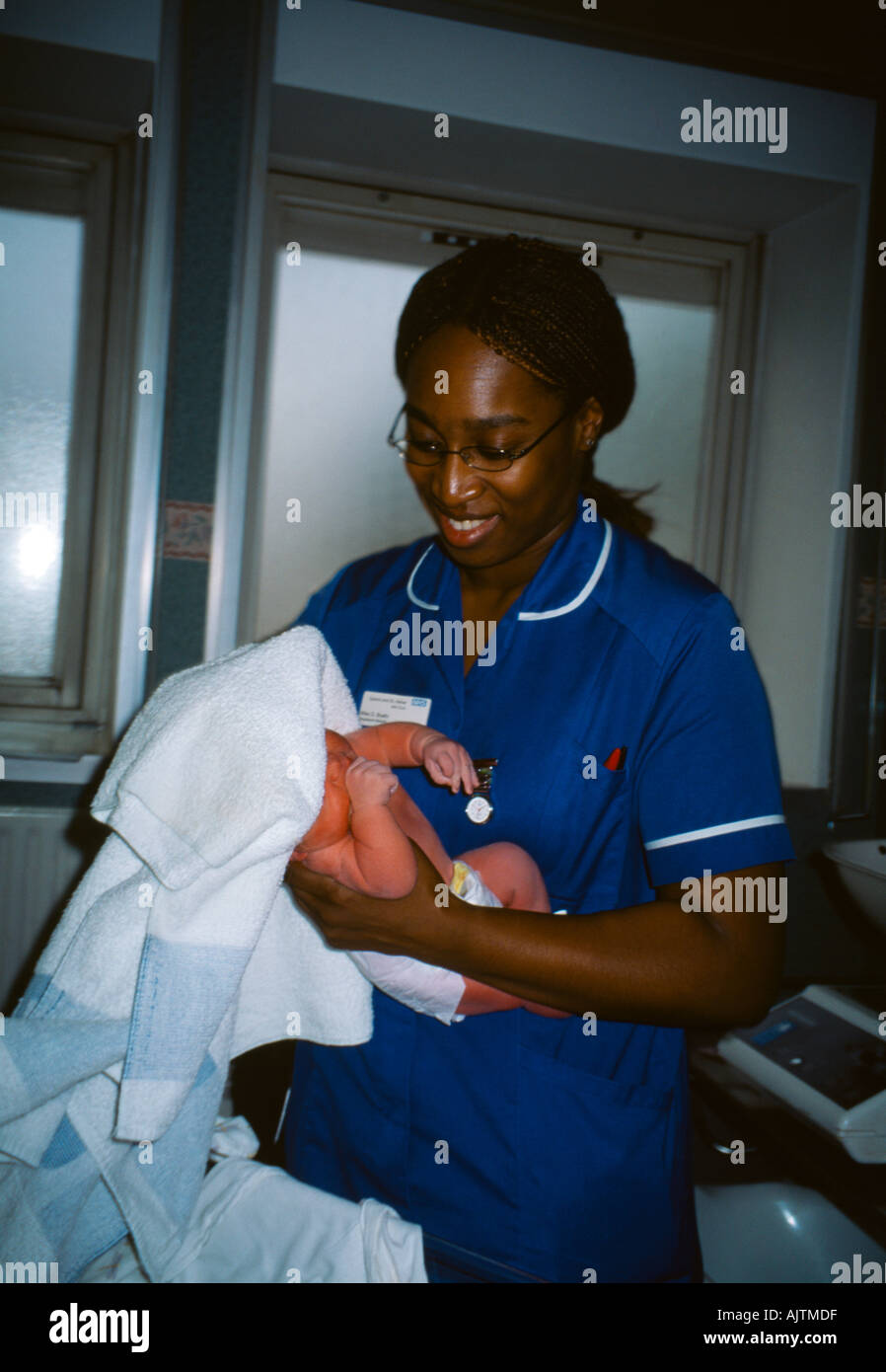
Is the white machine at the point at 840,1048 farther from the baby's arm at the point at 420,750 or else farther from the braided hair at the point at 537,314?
the braided hair at the point at 537,314

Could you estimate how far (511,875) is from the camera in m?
1.02

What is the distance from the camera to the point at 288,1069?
5.40 ft

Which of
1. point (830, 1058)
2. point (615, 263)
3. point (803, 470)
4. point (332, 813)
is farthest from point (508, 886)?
point (615, 263)

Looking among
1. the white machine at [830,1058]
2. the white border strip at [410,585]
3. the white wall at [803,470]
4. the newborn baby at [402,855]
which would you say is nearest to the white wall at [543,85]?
the white wall at [803,470]

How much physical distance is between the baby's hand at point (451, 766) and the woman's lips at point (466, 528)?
280 millimetres

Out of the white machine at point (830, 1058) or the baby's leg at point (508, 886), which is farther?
the white machine at point (830, 1058)

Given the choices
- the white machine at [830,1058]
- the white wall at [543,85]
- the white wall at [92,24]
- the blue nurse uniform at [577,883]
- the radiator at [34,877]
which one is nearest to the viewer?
the blue nurse uniform at [577,883]

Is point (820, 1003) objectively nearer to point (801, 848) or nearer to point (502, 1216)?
point (502, 1216)

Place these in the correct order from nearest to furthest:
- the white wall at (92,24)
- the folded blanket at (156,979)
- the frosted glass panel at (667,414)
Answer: the folded blanket at (156,979), the white wall at (92,24), the frosted glass panel at (667,414)

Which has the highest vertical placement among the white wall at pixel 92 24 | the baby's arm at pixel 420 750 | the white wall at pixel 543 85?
the white wall at pixel 543 85

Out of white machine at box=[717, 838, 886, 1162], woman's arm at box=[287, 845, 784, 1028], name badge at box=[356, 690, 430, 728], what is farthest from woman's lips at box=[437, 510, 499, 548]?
white machine at box=[717, 838, 886, 1162]

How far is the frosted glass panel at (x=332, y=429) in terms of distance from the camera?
245 cm

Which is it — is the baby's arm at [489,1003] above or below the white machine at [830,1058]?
above
